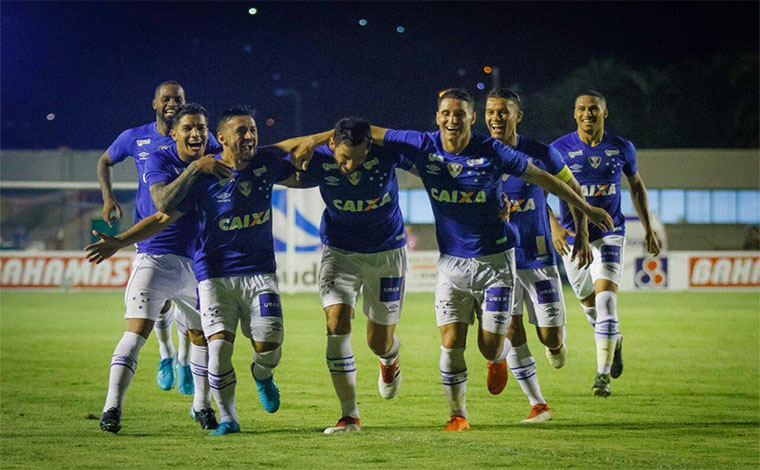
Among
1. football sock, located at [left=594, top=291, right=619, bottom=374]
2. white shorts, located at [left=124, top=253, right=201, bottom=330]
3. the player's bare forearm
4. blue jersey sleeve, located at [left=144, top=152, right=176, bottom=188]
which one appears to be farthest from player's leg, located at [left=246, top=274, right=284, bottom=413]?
football sock, located at [left=594, top=291, right=619, bottom=374]

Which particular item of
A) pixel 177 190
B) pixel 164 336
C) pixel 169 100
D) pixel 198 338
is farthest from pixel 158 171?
pixel 164 336

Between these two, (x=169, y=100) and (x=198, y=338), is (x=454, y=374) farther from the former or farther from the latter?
(x=169, y=100)

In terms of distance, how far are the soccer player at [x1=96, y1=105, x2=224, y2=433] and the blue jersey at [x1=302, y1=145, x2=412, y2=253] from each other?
96cm

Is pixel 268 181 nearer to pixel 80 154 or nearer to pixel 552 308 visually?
pixel 552 308

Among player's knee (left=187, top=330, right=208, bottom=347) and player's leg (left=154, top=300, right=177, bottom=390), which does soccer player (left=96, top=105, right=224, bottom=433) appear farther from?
player's leg (left=154, top=300, right=177, bottom=390)

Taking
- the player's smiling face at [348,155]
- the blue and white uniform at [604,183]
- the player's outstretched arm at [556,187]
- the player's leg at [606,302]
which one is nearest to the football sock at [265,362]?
the player's smiling face at [348,155]

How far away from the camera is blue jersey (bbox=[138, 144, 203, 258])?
9427 mm

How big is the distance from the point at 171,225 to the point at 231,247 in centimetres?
105

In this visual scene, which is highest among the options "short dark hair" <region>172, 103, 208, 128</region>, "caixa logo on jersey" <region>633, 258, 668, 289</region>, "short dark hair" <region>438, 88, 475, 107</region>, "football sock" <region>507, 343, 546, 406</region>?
"short dark hair" <region>438, 88, 475, 107</region>

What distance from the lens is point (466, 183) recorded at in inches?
357

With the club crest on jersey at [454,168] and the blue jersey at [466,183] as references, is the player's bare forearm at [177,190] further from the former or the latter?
the club crest on jersey at [454,168]

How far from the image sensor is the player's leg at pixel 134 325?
904cm

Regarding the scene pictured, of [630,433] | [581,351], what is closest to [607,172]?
[630,433]

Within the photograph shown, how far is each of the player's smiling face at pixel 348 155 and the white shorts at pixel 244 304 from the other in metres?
1.04
